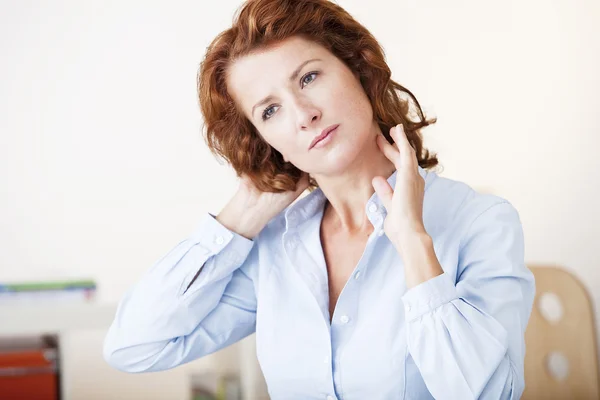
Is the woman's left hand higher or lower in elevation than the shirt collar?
lower

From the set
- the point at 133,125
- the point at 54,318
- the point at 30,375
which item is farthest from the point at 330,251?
the point at 133,125

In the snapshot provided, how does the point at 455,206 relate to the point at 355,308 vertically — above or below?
above

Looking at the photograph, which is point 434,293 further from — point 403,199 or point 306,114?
point 306,114

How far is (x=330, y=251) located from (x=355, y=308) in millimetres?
166

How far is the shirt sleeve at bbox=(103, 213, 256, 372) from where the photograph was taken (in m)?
1.34

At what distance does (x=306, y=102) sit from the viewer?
121cm

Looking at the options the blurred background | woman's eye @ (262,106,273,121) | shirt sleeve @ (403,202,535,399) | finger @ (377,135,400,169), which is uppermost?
the blurred background

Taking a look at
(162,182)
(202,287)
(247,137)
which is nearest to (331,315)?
(202,287)

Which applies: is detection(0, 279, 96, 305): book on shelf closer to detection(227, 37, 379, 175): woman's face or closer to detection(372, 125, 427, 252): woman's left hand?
detection(227, 37, 379, 175): woman's face

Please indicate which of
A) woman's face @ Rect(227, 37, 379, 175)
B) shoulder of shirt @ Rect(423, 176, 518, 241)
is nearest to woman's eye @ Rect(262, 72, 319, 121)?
woman's face @ Rect(227, 37, 379, 175)

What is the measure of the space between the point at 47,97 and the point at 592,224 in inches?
73.0

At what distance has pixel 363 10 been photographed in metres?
2.58

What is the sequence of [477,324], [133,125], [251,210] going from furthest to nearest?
1. [133,125]
2. [251,210]
3. [477,324]

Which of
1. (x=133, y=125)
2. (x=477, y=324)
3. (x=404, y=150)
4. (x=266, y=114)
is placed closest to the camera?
(x=477, y=324)
